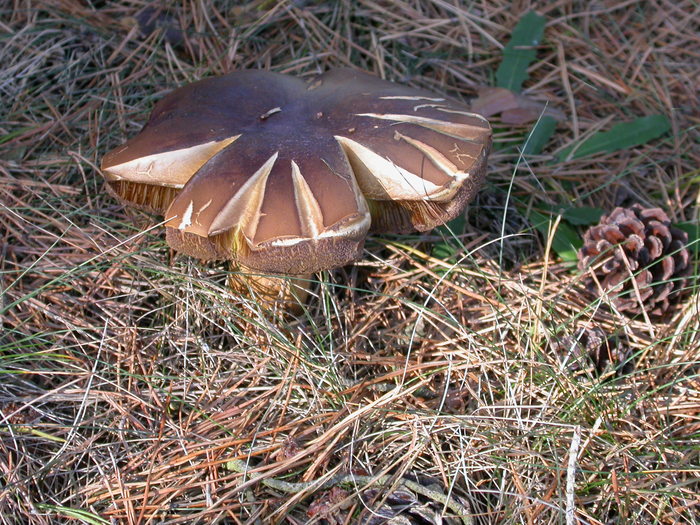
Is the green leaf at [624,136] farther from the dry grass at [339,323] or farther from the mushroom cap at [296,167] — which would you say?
the mushroom cap at [296,167]

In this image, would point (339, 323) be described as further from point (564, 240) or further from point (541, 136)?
point (541, 136)

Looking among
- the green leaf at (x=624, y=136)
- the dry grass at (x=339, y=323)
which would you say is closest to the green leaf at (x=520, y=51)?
the dry grass at (x=339, y=323)

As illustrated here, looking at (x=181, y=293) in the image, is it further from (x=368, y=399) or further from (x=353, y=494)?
(x=353, y=494)

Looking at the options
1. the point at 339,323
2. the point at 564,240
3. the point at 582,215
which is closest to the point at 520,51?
the point at 582,215

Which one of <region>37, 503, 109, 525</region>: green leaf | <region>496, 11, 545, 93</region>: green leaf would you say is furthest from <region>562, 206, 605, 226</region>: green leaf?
<region>37, 503, 109, 525</region>: green leaf

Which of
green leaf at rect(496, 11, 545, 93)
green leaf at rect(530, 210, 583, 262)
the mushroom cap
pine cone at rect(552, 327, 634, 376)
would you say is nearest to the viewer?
the mushroom cap

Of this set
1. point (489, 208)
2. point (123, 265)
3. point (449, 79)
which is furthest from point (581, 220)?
point (123, 265)

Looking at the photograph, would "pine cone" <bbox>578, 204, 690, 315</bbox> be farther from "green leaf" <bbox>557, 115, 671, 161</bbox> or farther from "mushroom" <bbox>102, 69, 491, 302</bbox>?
"mushroom" <bbox>102, 69, 491, 302</bbox>
